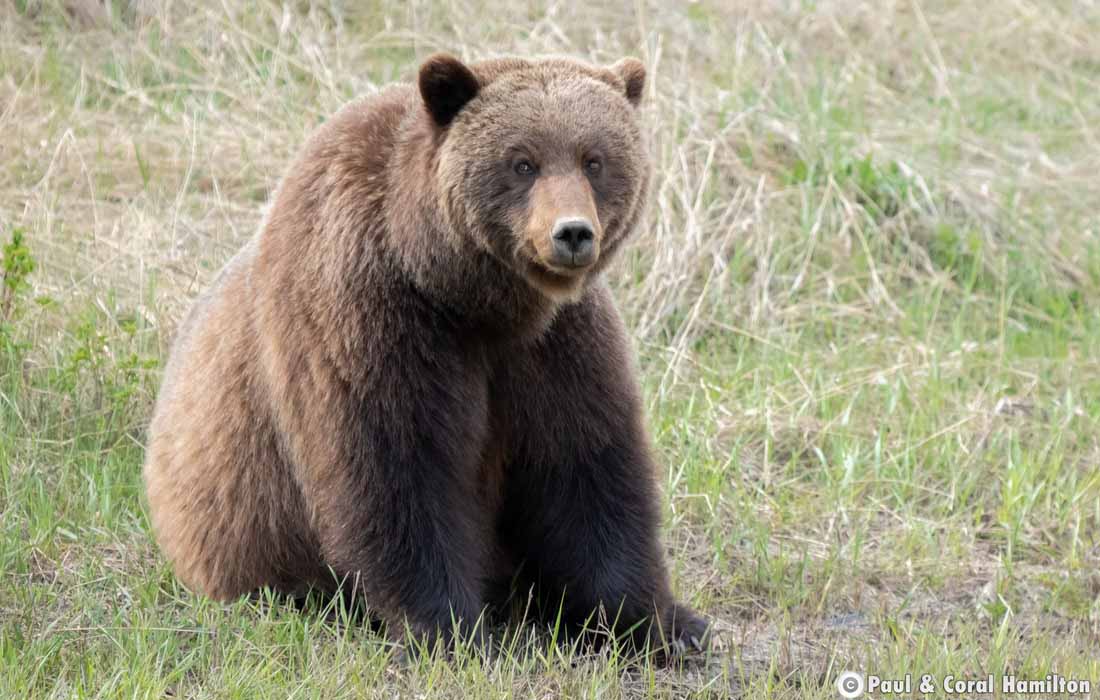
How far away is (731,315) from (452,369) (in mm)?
3467

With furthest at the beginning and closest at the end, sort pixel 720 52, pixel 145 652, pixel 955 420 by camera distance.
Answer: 1. pixel 720 52
2. pixel 955 420
3. pixel 145 652

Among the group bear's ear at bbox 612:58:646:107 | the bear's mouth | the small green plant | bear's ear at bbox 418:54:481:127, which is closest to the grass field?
the small green plant

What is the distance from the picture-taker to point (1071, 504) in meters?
6.42

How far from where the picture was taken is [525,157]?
4.64m

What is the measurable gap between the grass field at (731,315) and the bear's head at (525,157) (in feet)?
4.06

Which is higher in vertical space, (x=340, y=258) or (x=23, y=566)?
(x=340, y=258)

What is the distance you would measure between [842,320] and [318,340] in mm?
3982

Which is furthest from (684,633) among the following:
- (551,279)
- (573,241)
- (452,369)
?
(573,241)

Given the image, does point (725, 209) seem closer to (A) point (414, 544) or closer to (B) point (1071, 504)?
(B) point (1071, 504)

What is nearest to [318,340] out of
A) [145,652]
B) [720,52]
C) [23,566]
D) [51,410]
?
[145,652]
